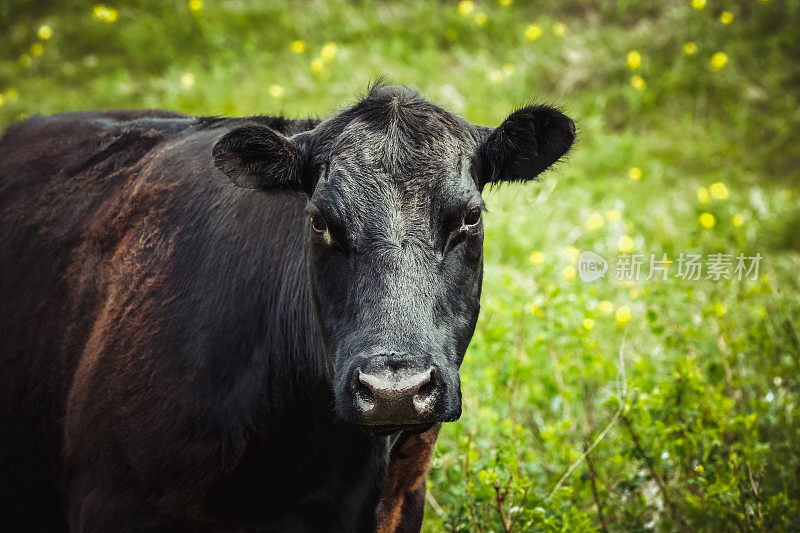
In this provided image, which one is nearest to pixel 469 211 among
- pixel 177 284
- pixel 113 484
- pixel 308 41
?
pixel 177 284

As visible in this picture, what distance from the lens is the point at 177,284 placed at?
3131 millimetres

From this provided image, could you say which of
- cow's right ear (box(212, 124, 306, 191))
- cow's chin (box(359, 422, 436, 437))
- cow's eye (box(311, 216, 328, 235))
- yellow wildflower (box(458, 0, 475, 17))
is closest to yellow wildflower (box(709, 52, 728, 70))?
yellow wildflower (box(458, 0, 475, 17))

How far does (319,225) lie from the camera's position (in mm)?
2742

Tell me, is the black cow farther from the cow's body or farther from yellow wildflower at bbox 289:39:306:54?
yellow wildflower at bbox 289:39:306:54

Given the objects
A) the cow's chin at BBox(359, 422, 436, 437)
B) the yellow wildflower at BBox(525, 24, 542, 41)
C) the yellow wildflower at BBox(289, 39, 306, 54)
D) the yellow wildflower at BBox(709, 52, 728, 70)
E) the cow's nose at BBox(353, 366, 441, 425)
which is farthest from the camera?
the yellow wildflower at BBox(289, 39, 306, 54)

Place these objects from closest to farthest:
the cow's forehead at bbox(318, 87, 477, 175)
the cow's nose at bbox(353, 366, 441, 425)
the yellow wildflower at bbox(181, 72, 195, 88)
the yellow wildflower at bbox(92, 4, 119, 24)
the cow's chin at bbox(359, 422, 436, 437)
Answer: the cow's nose at bbox(353, 366, 441, 425), the cow's chin at bbox(359, 422, 436, 437), the cow's forehead at bbox(318, 87, 477, 175), the yellow wildflower at bbox(181, 72, 195, 88), the yellow wildflower at bbox(92, 4, 119, 24)

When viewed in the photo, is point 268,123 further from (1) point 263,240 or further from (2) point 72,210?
(2) point 72,210

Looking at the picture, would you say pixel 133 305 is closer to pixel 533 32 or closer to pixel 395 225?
pixel 395 225

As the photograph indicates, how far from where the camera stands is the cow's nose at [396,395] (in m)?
2.25

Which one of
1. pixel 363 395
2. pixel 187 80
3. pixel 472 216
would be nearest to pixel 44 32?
pixel 187 80

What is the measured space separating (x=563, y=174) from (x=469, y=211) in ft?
20.1

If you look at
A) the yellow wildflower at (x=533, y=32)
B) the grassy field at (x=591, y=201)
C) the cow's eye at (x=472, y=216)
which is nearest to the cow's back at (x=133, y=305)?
the cow's eye at (x=472, y=216)

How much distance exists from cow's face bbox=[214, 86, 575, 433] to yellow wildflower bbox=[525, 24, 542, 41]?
6.90 metres

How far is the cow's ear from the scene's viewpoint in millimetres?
2990
